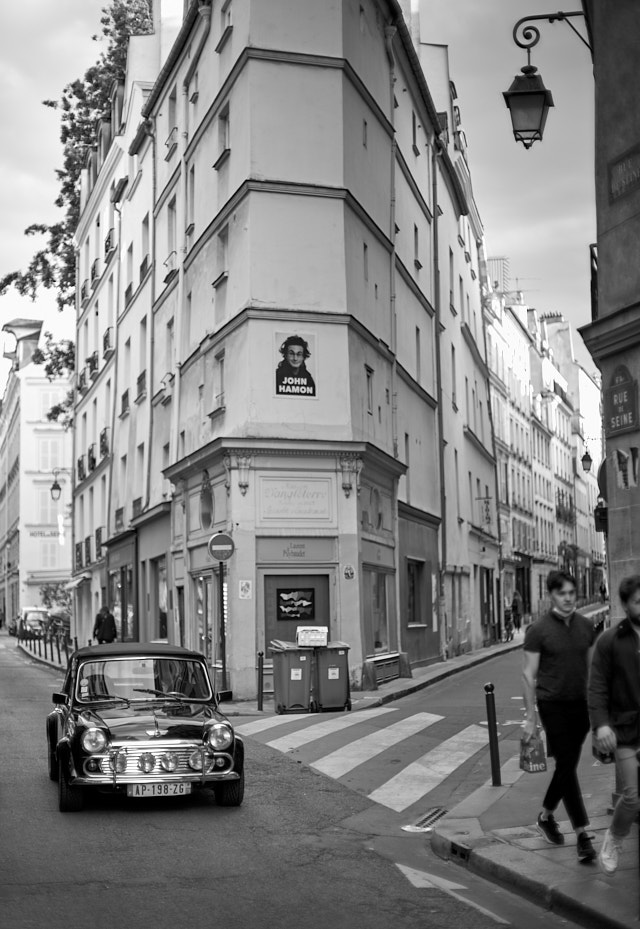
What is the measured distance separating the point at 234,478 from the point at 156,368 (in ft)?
33.5

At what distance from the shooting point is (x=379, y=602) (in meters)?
26.7

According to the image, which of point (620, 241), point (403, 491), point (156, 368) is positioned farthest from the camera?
point (156, 368)

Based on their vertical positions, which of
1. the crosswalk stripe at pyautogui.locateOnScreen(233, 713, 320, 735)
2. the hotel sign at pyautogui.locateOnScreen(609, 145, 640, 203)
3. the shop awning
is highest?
the hotel sign at pyautogui.locateOnScreen(609, 145, 640, 203)

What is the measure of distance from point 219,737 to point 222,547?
36.3 feet

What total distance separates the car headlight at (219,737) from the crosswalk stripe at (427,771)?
1.62 meters

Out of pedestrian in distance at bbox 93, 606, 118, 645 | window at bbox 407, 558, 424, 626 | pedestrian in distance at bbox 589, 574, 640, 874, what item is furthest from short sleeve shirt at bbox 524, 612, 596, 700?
pedestrian in distance at bbox 93, 606, 118, 645

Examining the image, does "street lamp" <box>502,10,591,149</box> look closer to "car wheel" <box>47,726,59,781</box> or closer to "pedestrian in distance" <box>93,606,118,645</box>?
"car wheel" <box>47,726,59,781</box>

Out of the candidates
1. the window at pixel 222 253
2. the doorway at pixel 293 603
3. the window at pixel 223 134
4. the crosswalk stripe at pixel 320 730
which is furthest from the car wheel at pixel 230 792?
the window at pixel 223 134

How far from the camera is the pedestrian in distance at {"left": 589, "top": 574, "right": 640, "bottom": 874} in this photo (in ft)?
22.5

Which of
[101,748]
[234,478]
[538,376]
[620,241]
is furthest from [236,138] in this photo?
[538,376]

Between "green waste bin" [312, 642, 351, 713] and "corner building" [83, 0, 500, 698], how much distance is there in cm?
270

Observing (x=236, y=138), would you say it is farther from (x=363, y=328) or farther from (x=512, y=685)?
(x=512, y=685)

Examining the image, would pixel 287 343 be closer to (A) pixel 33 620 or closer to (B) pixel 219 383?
(B) pixel 219 383

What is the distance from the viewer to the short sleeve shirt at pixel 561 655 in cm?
799
